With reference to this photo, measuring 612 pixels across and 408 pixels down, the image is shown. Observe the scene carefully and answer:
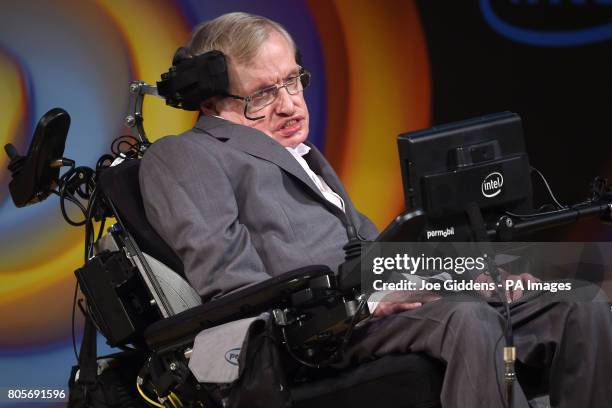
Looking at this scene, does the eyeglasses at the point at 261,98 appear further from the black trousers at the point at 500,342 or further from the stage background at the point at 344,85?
the stage background at the point at 344,85

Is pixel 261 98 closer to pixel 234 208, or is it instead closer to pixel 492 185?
pixel 234 208

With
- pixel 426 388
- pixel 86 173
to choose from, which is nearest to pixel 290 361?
pixel 426 388

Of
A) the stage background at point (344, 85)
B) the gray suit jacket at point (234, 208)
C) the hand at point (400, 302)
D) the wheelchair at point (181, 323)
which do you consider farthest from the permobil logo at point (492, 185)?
the stage background at point (344, 85)

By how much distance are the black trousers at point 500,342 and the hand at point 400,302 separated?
24 millimetres

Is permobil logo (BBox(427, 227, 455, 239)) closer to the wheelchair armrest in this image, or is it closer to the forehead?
the wheelchair armrest

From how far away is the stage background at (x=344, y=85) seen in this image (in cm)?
448

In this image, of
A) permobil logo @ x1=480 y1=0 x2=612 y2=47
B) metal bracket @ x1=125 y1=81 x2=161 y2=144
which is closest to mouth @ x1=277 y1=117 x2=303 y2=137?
metal bracket @ x1=125 y1=81 x2=161 y2=144

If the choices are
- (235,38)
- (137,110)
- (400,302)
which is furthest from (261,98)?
(400,302)

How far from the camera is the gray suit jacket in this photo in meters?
2.80

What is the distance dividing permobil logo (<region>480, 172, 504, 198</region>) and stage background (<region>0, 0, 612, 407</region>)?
7.01ft

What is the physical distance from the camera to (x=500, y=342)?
99.3 inches

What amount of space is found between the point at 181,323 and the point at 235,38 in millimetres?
970

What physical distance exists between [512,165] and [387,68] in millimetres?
2161

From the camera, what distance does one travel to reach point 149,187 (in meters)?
2.94
